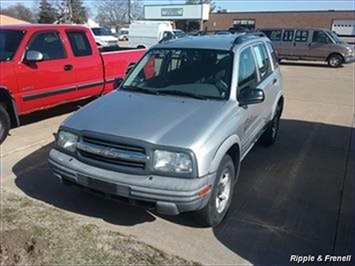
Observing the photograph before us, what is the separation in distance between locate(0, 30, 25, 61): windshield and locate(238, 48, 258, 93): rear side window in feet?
12.7

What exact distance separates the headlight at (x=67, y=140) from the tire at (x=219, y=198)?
136 centimetres

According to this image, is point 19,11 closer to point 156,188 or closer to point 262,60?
point 262,60

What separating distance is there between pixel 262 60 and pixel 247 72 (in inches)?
35.1

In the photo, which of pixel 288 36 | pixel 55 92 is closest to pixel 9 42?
pixel 55 92

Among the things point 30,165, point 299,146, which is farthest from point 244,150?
point 30,165

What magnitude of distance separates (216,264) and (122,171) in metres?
1.14

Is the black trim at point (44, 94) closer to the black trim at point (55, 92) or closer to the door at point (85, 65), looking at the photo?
the black trim at point (55, 92)

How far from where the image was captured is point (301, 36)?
69.7 ft

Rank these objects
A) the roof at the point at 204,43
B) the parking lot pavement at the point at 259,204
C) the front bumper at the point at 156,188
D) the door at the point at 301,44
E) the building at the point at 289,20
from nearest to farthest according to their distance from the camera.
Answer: the front bumper at the point at 156,188
the parking lot pavement at the point at 259,204
the roof at the point at 204,43
the door at the point at 301,44
the building at the point at 289,20

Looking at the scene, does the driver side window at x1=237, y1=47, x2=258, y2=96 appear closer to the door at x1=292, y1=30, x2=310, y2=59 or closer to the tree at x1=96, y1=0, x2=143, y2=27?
the door at x1=292, y1=30, x2=310, y2=59

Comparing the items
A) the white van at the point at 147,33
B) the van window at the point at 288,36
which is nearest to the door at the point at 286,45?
the van window at the point at 288,36

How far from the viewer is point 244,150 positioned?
14.5ft

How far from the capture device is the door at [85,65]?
7405 mm

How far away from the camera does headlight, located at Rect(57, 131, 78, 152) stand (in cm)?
370
